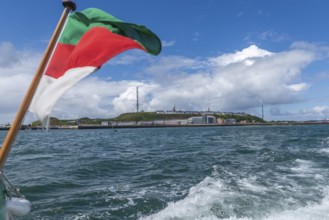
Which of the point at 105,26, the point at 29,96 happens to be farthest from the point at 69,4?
the point at 29,96

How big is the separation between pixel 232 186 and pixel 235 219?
4602mm

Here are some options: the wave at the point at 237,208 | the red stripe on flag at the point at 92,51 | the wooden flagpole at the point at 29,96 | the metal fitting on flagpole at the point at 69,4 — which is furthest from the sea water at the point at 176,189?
the metal fitting on flagpole at the point at 69,4

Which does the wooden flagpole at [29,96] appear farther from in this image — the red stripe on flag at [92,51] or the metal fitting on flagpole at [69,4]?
the red stripe on flag at [92,51]

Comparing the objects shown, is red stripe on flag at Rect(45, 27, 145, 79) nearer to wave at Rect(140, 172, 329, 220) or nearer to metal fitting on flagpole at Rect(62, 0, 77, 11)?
metal fitting on flagpole at Rect(62, 0, 77, 11)

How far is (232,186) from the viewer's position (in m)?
14.1

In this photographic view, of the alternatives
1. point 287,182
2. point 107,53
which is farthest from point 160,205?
point 107,53

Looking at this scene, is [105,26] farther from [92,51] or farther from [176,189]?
[176,189]

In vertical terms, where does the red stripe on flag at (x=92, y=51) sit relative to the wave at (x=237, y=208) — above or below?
above

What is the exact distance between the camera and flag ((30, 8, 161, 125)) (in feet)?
15.7

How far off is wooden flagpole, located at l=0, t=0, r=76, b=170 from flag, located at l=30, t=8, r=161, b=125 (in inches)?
18.2

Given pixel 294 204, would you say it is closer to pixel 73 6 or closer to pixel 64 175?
pixel 73 6

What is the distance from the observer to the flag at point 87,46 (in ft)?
15.7

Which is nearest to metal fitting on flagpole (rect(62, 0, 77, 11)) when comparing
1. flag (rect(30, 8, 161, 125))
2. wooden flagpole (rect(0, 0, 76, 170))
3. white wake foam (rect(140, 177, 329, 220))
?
wooden flagpole (rect(0, 0, 76, 170))

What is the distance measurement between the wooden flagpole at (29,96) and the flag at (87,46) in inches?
18.2
